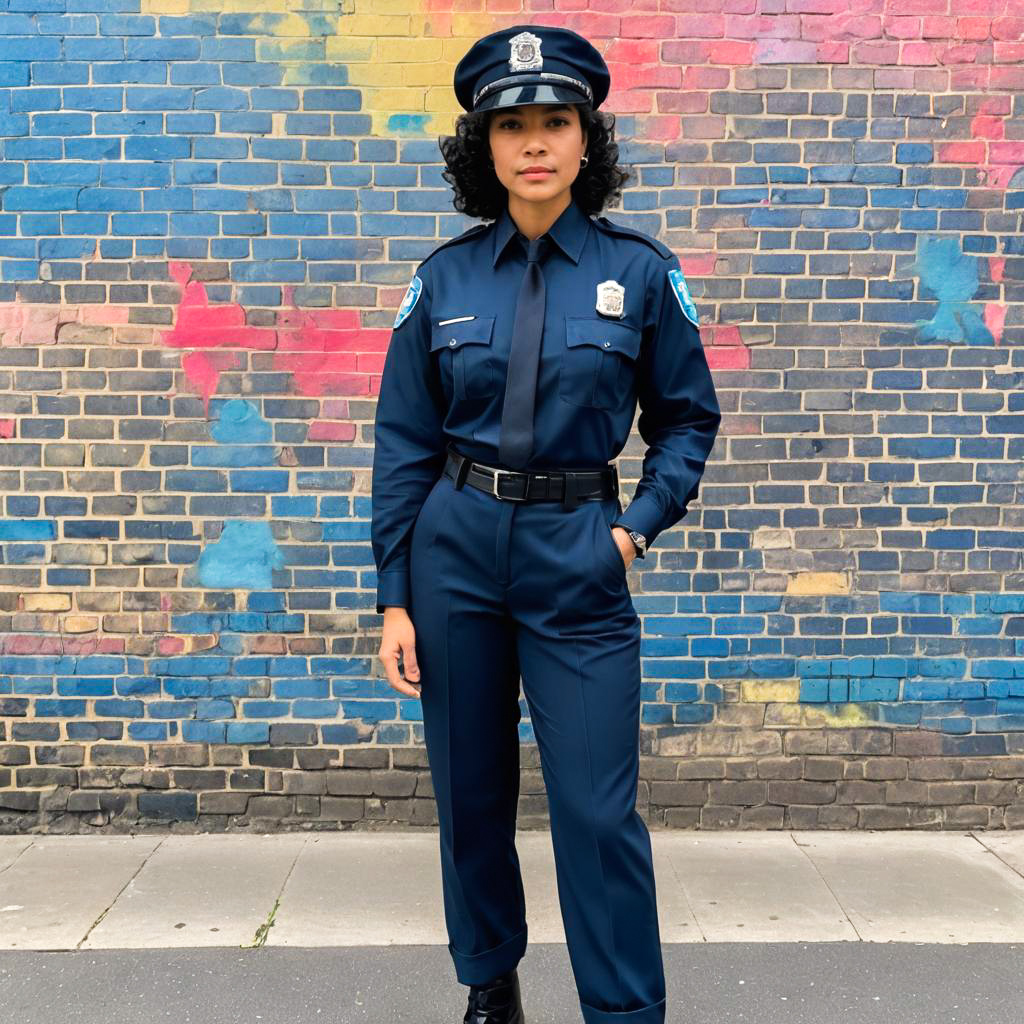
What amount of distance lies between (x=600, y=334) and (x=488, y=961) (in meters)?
1.42

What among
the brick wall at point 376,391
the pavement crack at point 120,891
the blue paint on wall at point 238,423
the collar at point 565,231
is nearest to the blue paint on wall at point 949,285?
the brick wall at point 376,391

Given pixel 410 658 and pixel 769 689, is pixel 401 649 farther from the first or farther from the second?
pixel 769 689

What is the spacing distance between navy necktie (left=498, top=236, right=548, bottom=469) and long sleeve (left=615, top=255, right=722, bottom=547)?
25 centimetres

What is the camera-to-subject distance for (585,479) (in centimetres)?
230

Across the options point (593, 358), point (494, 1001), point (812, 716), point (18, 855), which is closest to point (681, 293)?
point (593, 358)

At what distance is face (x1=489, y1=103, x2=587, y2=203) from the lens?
2.27 metres

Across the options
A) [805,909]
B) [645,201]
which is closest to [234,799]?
[805,909]

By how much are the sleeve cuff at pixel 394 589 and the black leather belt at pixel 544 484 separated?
0.27 meters

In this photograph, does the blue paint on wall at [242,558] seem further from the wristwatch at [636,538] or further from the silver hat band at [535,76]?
the silver hat band at [535,76]

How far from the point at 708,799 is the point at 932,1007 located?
4.13 ft

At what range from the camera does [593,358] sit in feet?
7.39

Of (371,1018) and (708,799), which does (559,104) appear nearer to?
(371,1018)

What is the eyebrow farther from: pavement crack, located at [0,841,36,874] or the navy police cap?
pavement crack, located at [0,841,36,874]

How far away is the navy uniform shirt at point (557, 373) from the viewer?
2.27 meters
